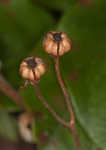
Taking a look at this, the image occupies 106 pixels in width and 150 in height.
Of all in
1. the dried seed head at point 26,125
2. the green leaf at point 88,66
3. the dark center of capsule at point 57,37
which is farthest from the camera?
the dried seed head at point 26,125

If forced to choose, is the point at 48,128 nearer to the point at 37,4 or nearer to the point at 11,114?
the point at 11,114

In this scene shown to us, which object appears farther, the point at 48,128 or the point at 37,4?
the point at 37,4

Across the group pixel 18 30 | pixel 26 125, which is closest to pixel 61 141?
pixel 26 125

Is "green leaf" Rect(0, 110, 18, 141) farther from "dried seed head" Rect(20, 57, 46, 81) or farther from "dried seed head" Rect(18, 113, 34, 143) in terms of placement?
"dried seed head" Rect(20, 57, 46, 81)

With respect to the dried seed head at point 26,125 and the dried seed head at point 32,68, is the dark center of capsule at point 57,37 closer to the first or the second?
the dried seed head at point 32,68

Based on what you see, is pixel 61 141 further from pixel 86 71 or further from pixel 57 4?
pixel 57 4

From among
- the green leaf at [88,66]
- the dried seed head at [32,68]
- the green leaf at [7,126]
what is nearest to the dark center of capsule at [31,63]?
the dried seed head at [32,68]

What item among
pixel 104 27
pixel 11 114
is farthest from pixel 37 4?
pixel 11 114
